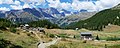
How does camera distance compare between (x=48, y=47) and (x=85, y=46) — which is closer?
(x=48, y=47)

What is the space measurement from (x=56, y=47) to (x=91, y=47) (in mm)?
17232

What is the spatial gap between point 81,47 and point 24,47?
2634 cm

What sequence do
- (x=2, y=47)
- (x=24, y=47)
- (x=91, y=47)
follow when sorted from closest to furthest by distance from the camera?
(x=2, y=47) < (x=24, y=47) < (x=91, y=47)

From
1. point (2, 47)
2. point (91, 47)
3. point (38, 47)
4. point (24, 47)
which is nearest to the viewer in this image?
point (2, 47)

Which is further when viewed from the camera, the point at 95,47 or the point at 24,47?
the point at 95,47

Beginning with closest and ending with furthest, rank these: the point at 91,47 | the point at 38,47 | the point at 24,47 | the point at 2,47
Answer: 1. the point at 2,47
2. the point at 24,47
3. the point at 38,47
4. the point at 91,47

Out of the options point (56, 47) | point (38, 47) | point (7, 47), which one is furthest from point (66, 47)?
point (7, 47)

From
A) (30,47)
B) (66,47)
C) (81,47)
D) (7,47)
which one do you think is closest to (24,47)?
(30,47)

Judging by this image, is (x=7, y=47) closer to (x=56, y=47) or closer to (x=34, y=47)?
(x=34, y=47)

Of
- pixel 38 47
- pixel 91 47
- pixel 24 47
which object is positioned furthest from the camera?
pixel 91 47

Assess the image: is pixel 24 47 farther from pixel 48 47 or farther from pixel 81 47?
pixel 81 47

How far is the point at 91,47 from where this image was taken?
11894cm

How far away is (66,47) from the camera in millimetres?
111500

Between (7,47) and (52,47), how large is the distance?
75.1 feet
